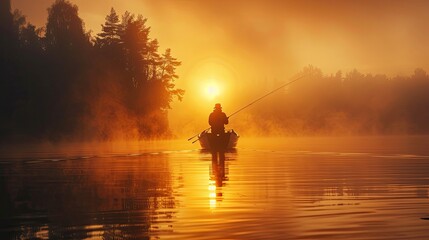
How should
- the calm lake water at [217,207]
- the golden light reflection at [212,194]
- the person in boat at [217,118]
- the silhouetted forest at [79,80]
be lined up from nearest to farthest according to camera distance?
the calm lake water at [217,207] → the golden light reflection at [212,194] → the person in boat at [217,118] → the silhouetted forest at [79,80]

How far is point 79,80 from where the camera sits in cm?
9625

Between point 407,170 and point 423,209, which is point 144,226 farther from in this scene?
point 407,170

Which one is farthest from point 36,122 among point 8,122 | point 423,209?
point 423,209

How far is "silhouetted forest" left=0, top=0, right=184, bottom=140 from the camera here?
9194cm

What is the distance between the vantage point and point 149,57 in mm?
116750

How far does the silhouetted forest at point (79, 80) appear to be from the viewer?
A: 302 ft

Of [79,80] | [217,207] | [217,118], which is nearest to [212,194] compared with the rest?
[217,207]

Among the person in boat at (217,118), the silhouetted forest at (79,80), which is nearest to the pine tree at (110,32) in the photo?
the silhouetted forest at (79,80)

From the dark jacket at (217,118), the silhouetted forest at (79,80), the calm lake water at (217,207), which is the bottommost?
the calm lake water at (217,207)

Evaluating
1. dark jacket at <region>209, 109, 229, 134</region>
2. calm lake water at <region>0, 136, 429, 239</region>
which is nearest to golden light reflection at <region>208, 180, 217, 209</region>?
calm lake water at <region>0, 136, 429, 239</region>

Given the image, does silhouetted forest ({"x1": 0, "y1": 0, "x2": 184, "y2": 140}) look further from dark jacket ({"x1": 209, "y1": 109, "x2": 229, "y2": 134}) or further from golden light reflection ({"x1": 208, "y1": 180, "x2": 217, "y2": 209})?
golden light reflection ({"x1": 208, "y1": 180, "x2": 217, "y2": 209})

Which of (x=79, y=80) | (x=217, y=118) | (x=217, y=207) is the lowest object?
(x=217, y=207)

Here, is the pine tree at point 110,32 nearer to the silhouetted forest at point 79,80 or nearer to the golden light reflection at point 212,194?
the silhouetted forest at point 79,80

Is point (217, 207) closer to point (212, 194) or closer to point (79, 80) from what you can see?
point (212, 194)
